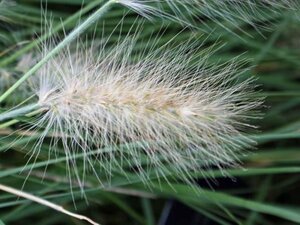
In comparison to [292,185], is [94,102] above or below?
below

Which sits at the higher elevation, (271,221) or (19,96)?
(19,96)

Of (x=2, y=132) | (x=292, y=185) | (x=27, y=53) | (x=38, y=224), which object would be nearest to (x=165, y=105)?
(x=2, y=132)

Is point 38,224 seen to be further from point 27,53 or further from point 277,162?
point 277,162

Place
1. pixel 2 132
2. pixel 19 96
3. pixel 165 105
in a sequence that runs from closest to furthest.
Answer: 1. pixel 165 105
2. pixel 2 132
3. pixel 19 96

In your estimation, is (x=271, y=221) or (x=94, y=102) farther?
(x=271, y=221)

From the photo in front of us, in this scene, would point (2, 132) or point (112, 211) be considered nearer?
point (2, 132)

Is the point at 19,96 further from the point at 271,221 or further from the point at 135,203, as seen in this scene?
the point at 271,221

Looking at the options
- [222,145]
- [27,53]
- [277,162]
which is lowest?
[222,145]

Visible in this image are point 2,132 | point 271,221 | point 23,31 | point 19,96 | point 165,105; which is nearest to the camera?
point 165,105

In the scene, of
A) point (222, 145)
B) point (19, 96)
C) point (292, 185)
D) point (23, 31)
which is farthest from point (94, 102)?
point (292, 185)
